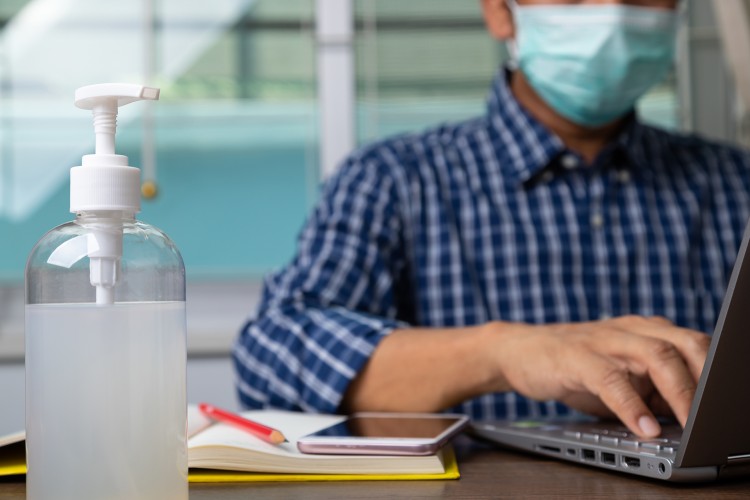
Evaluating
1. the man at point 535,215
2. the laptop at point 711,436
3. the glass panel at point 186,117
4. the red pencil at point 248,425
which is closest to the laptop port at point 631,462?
the laptop at point 711,436

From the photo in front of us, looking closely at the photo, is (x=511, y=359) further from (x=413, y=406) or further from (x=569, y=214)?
(x=569, y=214)

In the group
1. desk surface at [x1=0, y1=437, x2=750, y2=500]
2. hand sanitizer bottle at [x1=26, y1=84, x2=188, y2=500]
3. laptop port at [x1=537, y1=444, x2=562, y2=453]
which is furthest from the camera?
laptop port at [x1=537, y1=444, x2=562, y2=453]

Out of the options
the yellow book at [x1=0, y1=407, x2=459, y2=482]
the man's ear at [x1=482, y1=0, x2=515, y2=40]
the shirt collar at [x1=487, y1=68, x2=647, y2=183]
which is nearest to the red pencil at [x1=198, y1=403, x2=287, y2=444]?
the yellow book at [x1=0, y1=407, x2=459, y2=482]

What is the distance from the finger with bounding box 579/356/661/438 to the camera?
27.9 inches

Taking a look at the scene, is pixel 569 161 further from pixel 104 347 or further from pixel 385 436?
pixel 104 347

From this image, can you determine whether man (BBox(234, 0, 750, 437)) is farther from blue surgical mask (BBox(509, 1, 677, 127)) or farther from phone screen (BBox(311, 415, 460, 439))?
phone screen (BBox(311, 415, 460, 439))

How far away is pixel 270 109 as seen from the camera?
82.2 inches

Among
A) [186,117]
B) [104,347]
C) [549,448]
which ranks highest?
[186,117]

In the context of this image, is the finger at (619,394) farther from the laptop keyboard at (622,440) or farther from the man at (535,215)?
the man at (535,215)

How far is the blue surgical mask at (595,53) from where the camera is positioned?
1.30m

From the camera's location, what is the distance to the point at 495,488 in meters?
0.60

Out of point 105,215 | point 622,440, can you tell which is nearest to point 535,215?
point 622,440

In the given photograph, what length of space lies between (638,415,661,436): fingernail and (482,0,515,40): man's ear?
852 millimetres

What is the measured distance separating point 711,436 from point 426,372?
45 cm
